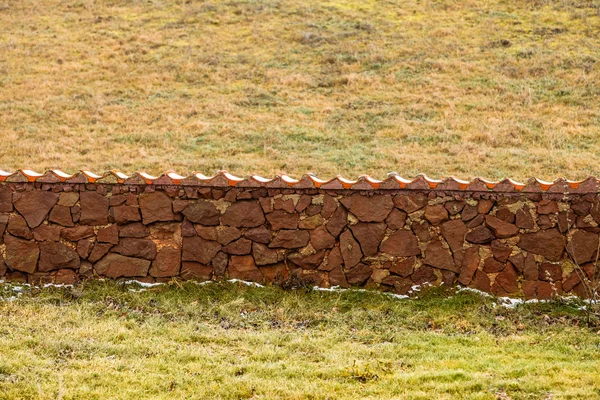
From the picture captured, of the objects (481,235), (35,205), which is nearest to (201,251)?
(35,205)

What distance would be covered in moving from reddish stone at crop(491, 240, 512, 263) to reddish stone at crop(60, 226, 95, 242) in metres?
4.53

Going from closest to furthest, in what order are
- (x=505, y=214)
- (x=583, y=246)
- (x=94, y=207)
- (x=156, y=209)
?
1. (x=583, y=246)
2. (x=505, y=214)
3. (x=156, y=209)
4. (x=94, y=207)

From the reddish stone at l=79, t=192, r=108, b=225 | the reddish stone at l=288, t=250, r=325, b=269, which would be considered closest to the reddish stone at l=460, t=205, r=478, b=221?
the reddish stone at l=288, t=250, r=325, b=269

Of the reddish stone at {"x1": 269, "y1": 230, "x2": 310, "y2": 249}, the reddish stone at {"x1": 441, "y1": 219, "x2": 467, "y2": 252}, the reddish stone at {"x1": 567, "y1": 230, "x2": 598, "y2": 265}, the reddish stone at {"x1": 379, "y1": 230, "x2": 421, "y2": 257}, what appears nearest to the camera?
the reddish stone at {"x1": 567, "y1": 230, "x2": 598, "y2": 265}

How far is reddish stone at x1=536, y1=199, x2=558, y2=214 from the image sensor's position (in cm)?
741

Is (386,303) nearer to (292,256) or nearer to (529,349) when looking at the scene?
(292,256)

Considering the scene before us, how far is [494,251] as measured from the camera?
7.55m

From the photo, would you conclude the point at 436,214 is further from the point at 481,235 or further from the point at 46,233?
the point at 46,233

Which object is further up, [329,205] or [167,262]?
[329,205]

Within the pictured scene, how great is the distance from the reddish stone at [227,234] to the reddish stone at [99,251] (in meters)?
1.30

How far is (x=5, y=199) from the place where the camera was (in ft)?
27.2

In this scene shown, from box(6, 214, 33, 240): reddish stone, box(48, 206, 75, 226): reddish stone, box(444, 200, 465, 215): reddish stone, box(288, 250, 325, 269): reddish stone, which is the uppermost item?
box(444, 200, 465, 215): reddish stone

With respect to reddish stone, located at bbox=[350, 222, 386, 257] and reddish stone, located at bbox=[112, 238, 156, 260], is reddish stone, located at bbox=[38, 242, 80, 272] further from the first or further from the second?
reddish stone, located at bbox=[350, 222, 386, 257]

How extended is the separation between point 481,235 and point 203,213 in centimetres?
308
